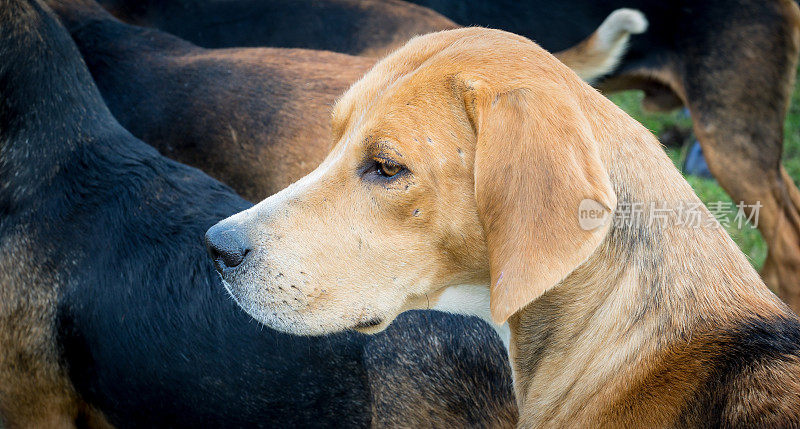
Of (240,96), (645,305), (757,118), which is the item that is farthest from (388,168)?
(757,118)

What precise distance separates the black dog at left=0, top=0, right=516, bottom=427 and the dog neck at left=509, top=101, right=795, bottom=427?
0.52 metres

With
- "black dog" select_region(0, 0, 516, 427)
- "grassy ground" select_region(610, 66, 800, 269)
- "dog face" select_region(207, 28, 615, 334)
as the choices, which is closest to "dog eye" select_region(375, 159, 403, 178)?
"dog face" select_region(207, 28, 615, 334)

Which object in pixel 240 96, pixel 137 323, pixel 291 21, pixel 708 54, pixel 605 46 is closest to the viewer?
pixel 137 323

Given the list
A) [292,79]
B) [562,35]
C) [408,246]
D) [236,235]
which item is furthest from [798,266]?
[236,235]

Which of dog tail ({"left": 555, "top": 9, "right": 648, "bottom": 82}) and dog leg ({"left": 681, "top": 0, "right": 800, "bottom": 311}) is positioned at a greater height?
dog tail ({"left": 555, "top": 9, "right": 648, "bottom": 82})

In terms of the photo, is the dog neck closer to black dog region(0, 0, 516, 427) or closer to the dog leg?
black dog region(0, 0, 516, 427)

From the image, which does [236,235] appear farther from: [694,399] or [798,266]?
[798,266]

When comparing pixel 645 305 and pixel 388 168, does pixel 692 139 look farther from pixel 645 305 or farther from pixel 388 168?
pixel 388 168

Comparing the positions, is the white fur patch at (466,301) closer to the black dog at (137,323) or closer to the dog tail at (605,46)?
the black dog at (137,323)

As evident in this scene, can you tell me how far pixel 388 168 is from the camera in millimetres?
2268

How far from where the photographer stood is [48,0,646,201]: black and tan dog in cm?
425

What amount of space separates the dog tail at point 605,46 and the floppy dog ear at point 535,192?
258 centimetres

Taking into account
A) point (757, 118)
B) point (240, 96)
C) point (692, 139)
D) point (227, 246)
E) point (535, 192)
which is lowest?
point (692, 139)

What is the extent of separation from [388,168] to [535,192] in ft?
1.64
